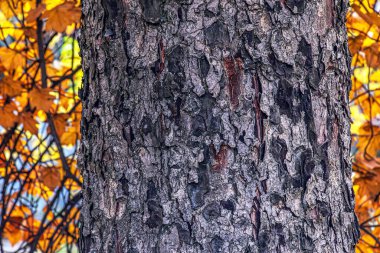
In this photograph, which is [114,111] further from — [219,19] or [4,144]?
[4,144]

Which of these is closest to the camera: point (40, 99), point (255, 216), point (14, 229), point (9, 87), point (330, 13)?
point (255, 216)

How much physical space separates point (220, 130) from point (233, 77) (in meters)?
0.10

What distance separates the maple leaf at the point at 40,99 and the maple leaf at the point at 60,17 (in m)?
0.32

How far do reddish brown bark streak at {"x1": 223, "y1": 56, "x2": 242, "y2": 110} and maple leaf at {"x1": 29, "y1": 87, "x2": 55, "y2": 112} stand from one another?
59.5 inches

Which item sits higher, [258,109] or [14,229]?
[14,229]

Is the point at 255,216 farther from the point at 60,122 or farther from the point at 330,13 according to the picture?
the point at 60,122

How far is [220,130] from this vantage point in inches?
42.1

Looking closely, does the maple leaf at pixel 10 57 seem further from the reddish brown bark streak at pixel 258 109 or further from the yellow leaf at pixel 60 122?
the reddish brown bark streak at pixel 258 109

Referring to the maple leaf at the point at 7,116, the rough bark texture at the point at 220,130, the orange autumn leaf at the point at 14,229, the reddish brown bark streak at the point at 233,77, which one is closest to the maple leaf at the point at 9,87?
the maple leaf at the point at 7,116

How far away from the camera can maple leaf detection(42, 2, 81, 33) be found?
2.27 metres

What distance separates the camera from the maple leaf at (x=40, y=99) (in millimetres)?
2457

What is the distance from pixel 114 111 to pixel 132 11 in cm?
19

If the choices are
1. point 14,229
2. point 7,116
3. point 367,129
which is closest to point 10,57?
point 7,116

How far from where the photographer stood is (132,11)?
112cm
